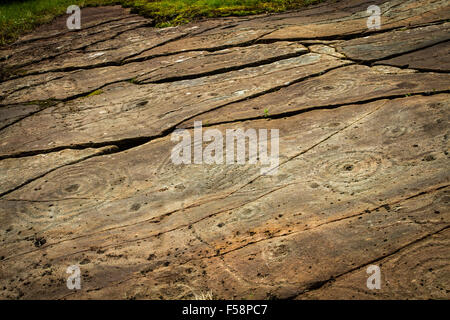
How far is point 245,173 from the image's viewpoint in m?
2.61

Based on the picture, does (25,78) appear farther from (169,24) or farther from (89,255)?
(89,255)

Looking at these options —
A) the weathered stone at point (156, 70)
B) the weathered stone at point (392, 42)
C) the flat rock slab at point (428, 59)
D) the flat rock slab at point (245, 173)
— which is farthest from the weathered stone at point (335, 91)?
the weathered stone at point (156, 70)

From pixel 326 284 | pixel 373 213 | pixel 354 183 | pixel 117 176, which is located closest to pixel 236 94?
pixel 117 176

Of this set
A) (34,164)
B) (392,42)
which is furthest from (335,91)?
(34,164)

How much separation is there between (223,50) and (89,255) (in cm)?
316

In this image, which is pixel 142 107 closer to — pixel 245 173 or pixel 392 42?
pixel 245 173

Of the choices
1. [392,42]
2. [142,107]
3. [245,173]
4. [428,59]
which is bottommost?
[245,173]

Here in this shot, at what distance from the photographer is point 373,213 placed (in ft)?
6.82

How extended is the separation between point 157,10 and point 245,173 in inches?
→ 194

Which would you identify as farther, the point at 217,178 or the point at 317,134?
the point at 317,134

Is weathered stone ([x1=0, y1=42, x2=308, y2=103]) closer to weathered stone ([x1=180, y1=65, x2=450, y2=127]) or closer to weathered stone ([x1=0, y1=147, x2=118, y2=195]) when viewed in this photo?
weathered stone ([x1=180, y1=65, x2=450, y2=127])

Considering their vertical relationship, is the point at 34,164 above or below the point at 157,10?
below
